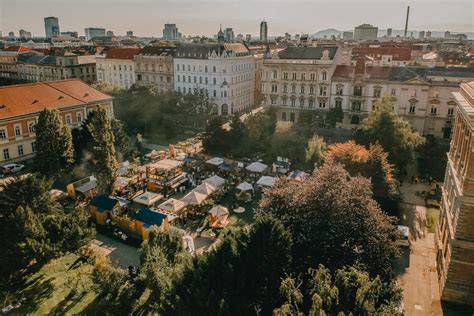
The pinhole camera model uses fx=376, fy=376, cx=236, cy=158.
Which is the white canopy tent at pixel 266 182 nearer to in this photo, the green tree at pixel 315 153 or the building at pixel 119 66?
the green tree at pixel 315 153

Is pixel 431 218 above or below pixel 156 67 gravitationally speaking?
below

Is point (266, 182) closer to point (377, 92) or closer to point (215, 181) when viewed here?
point (215, 181)

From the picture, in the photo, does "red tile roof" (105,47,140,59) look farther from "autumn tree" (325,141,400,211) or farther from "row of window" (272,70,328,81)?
"autumn tree" (325,141,400,211)

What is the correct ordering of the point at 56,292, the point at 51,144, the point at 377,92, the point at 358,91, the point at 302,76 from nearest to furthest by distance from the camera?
the point at 56,292
the point at 51,144
the point at 377,92
the point at 358,91
the point at 302,76

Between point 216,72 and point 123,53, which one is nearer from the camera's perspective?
point 216,72

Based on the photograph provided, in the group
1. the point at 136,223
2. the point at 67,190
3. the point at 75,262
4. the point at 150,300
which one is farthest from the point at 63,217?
the point at 67,190

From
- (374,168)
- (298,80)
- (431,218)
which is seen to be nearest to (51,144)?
(374,168)

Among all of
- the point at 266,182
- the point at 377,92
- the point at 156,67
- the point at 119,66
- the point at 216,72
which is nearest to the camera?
the point at 266,182
